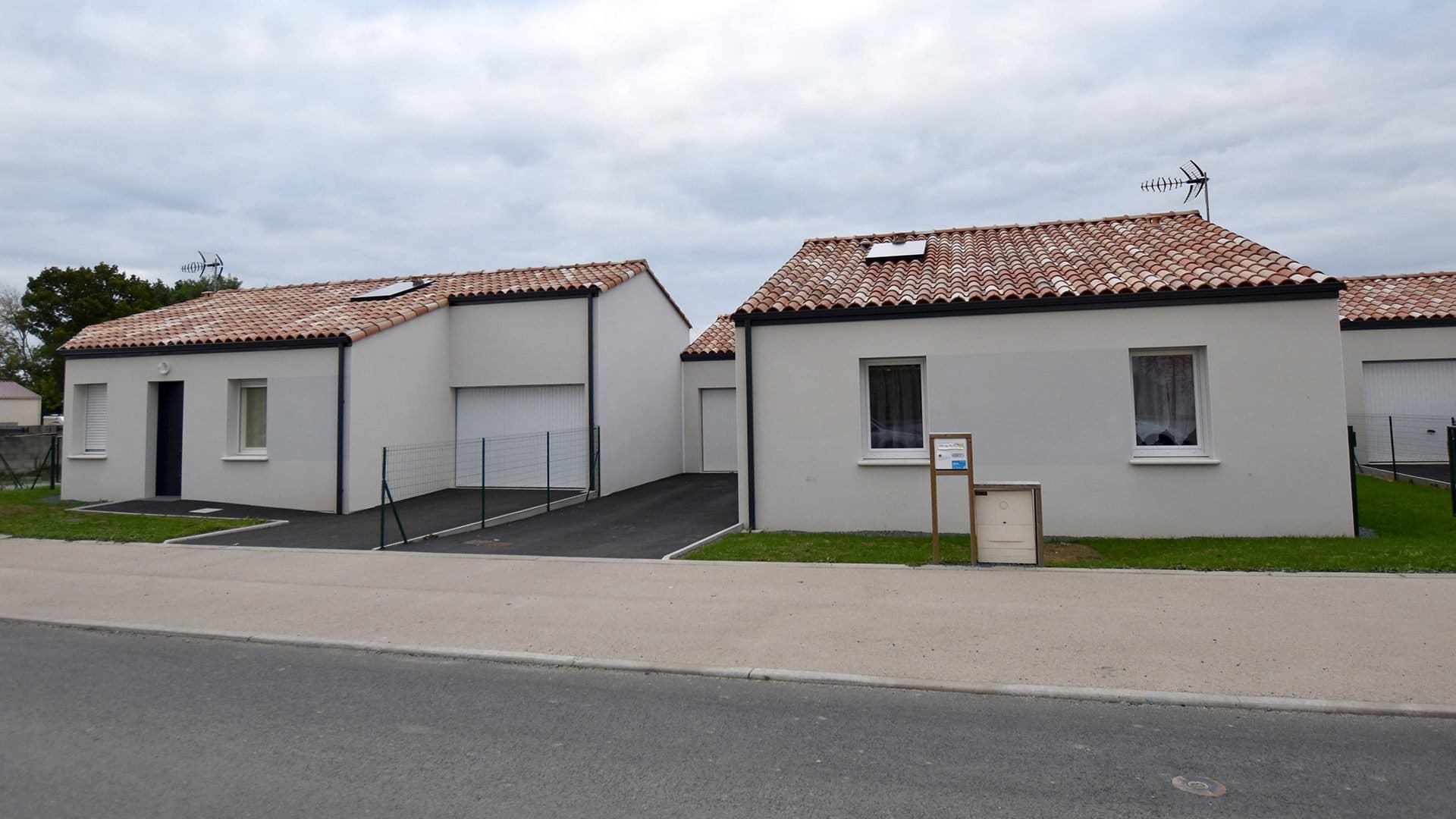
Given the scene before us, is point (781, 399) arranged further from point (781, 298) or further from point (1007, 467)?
point (1007, 467)

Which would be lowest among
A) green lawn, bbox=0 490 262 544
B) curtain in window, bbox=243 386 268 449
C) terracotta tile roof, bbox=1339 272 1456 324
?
green lawn, bbox=0 490 262 544

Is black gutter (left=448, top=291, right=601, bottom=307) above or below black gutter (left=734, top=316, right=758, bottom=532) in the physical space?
above

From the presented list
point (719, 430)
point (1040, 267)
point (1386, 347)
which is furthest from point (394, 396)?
Result: point (1386, 347)

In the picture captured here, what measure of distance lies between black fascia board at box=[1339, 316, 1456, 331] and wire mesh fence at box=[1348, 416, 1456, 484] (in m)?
1.87

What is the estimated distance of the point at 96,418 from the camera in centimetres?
1780

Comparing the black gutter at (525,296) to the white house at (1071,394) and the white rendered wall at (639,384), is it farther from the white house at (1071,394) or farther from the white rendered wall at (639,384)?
the white house at (1071,394)

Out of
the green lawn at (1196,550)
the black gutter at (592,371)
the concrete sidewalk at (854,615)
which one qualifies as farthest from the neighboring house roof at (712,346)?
the concrete sidewalk at (854,615)

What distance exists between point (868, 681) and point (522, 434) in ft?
44.0

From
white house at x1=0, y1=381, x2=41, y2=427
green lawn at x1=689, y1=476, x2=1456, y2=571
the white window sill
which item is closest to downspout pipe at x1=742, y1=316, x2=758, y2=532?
green lawn at x1=689, y1=476, x2=1456, y2=571

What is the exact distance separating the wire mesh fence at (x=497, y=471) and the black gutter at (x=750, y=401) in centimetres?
459

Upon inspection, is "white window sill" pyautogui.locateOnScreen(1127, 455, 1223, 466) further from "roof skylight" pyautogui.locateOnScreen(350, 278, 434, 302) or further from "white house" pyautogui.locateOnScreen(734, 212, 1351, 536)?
"roof skylight" pyautogui.locateOnScreen(350, 278, 434, 302)

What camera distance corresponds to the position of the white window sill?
10.7m

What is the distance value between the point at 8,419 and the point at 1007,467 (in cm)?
4418

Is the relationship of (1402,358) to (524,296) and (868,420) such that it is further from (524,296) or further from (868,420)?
(524,296)
